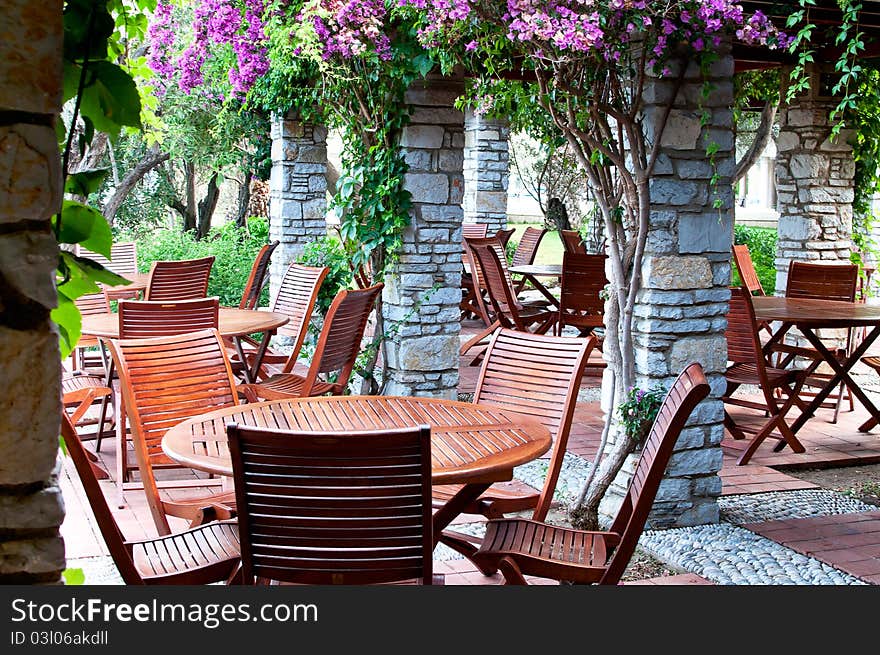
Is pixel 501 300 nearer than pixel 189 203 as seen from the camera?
Yes

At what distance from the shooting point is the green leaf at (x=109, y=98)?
4.61 feet

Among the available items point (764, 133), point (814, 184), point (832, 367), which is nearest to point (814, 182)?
point (814, 184)

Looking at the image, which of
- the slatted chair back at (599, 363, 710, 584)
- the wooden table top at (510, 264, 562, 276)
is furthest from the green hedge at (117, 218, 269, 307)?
the slatted chair back at (599, 363, 710, 584)

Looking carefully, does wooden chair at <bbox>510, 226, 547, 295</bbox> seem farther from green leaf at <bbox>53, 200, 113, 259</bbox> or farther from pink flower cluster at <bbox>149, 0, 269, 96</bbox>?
green leaf at <bbox>53, 200, 113, 259</bbox>

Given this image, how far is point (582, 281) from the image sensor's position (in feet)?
23.5

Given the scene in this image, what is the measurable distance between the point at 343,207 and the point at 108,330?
1.73 m

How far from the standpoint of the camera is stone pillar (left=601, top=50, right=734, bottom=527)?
4.20 metres

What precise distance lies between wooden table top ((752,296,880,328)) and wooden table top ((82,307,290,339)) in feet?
8.77

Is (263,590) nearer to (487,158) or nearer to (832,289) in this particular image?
(832,289)

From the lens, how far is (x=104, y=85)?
1.42 metres

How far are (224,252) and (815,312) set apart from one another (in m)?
6.24

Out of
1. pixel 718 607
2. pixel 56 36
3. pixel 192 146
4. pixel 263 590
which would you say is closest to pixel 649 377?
pixel 718 607

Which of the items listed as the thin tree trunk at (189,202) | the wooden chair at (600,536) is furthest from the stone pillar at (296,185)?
the wooden chair at (600,536)

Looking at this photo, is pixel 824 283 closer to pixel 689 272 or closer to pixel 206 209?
pixel 689 272
